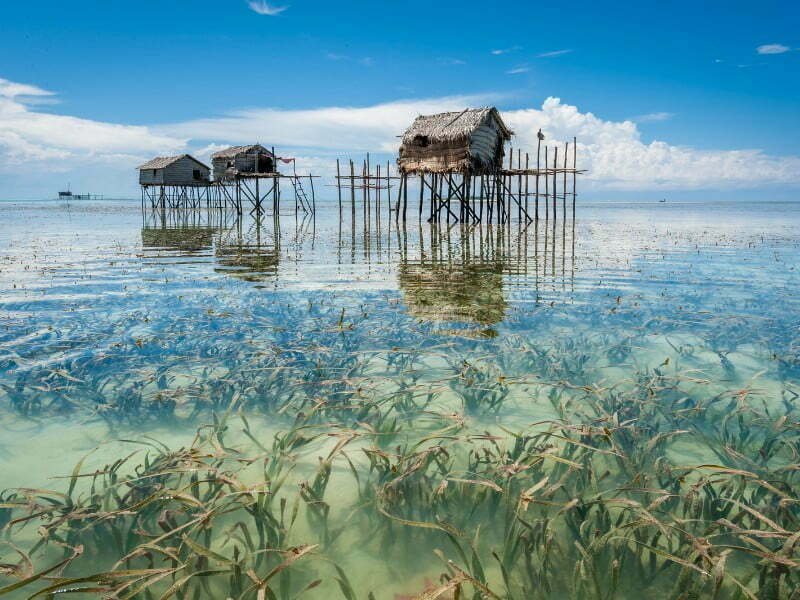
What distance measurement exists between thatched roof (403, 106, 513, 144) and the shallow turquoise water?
52.7 ft

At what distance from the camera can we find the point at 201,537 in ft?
9.37

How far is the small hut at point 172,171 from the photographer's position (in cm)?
4625

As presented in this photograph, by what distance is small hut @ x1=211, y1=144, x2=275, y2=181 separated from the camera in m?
43.5

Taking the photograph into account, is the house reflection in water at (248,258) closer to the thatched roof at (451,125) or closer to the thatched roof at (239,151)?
the thatched roof at (451,125)

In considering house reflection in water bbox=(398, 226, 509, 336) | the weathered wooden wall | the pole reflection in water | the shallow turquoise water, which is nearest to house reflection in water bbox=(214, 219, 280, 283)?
the pole reflection in water

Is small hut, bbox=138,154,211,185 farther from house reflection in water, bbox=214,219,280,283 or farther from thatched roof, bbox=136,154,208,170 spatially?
house reflection in water, bbox=214,219,280,283

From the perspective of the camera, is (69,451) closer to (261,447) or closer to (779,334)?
(261,447)

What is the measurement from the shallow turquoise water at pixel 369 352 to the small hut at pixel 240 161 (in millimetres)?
32604

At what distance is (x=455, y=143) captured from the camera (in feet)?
90.0

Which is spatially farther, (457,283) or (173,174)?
(173,174)

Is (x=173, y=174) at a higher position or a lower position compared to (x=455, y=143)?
higher

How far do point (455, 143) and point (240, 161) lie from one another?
22754mm

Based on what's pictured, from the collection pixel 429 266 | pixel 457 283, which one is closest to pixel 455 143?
pixel 429 266

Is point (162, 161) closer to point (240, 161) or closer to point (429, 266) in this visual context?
point (240, 161)
